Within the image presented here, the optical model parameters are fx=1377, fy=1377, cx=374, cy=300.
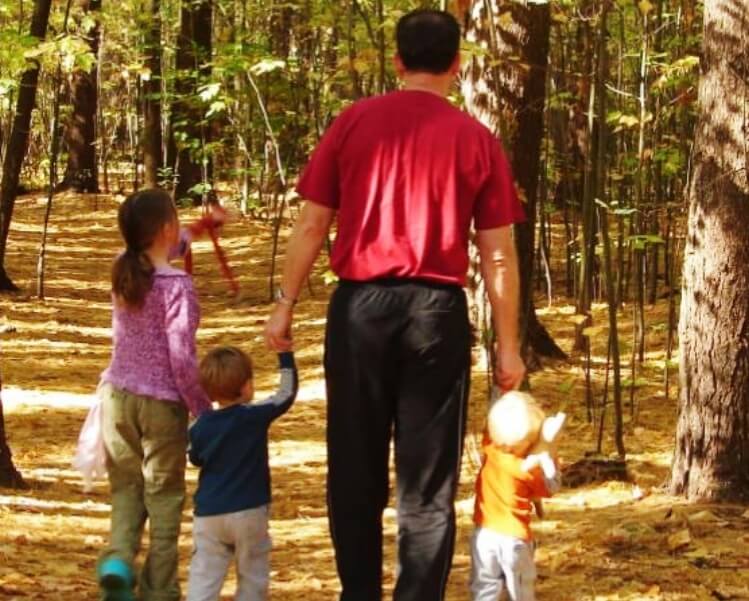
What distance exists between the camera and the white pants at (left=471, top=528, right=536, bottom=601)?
4656 mm

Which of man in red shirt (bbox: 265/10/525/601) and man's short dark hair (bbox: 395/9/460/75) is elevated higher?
man's short dark hair (bbox: 395/9/460/75)

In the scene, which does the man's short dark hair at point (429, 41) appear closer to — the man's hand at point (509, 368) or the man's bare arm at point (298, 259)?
the man's bare arm at point (298, 259)

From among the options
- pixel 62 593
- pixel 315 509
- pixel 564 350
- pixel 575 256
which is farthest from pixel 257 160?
pixel 62 593

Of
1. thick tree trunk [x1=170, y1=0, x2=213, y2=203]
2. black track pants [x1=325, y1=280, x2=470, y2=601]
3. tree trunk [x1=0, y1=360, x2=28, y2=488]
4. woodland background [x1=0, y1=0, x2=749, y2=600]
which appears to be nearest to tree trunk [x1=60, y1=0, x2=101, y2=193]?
thick tree trunk [x1=170, y1=0, x2=213, y2=203]

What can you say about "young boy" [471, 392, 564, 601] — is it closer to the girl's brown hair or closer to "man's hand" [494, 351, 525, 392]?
"man's hand" [494, 351, 525, 392]

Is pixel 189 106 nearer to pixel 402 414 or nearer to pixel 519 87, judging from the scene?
pixel 519 87

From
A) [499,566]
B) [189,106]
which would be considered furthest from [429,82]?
[189,106]

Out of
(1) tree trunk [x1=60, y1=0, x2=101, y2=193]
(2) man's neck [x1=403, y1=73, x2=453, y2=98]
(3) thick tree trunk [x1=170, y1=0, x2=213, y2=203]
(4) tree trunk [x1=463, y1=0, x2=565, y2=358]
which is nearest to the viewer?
(2) man's neck [x1=403, y1=73, x2=453, y2=98]

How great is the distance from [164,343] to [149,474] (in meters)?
0.48

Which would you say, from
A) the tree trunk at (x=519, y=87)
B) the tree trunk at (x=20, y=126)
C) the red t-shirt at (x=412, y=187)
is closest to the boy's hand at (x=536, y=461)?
the red t-shirt at (x=412, y=187)

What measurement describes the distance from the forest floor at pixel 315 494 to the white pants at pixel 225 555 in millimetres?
1094

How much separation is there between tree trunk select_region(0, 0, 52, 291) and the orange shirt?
11971mm

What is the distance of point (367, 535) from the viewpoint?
4.48 metres

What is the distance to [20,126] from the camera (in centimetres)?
1605
